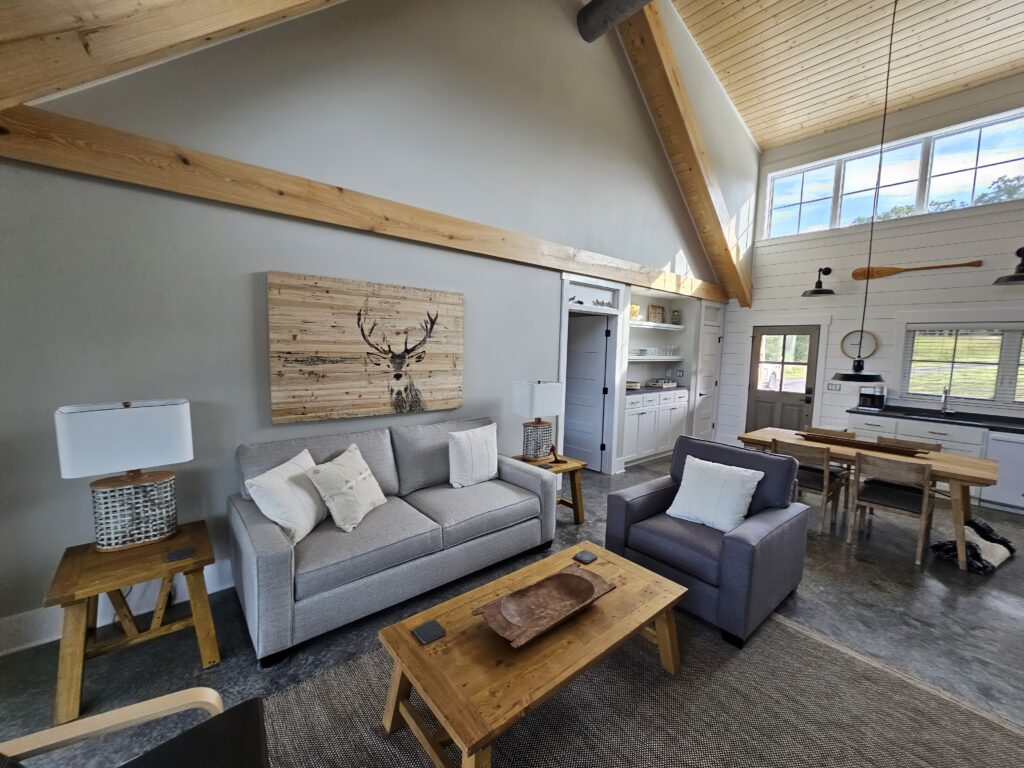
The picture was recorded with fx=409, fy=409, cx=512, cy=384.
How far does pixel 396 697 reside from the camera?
156 centimetres

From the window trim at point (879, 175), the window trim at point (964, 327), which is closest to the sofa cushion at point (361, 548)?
the window trim at point (964, 327)

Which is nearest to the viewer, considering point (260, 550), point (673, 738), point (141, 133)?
point (673, 738)

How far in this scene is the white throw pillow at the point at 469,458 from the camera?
3006 millimetres

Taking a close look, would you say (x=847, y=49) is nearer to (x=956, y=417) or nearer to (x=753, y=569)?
(x=956, y=417)

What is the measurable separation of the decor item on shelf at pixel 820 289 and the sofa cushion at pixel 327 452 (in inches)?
212

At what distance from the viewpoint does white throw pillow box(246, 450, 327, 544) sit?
2.08 m

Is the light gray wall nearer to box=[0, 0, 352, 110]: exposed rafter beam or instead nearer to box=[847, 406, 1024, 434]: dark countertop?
box=[0, 0, 352, 110]: exposed rafter beam

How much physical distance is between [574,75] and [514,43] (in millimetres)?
772

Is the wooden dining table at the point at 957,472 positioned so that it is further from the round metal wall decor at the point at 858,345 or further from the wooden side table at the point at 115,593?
the wooden side table at the point at 115,593

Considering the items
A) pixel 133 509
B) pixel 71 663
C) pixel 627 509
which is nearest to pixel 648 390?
pixel 627 509

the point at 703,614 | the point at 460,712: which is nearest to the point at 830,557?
the point at 703,614

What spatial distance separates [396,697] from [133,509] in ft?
4.98

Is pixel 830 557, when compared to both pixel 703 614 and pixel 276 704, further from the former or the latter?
pixel 276 704

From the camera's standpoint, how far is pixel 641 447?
5352mm
